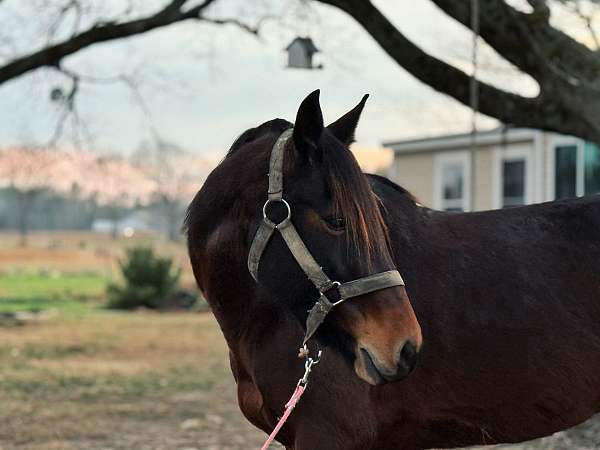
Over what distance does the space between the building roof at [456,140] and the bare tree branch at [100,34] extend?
8.79m

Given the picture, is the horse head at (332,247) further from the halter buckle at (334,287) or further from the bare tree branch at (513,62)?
the bare tree branch at (513,62)

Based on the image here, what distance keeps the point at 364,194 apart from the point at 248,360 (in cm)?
85

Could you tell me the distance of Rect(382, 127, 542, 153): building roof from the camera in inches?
733

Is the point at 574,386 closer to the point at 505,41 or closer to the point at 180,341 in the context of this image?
the point at 505,41

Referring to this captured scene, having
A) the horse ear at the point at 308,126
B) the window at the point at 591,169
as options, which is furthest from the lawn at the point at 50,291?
the horse ear at the point at 308,126

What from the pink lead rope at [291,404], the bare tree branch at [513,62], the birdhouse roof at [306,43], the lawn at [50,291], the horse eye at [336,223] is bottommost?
the lawn at [50,291]


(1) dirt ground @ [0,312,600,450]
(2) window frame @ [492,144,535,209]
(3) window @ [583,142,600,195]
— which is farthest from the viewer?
(2) window frame @ [492,144,535,209]

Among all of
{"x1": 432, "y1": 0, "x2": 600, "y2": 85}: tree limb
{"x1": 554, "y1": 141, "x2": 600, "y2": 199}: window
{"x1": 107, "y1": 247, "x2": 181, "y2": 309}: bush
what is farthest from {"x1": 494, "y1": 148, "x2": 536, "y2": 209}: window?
{"x1": 432, "y1": 0, "x2": 600, "y2": 85}: tree limb

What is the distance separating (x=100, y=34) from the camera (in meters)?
10.7

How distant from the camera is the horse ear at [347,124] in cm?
301

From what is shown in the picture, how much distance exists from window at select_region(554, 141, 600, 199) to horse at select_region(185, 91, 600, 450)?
1489 cm

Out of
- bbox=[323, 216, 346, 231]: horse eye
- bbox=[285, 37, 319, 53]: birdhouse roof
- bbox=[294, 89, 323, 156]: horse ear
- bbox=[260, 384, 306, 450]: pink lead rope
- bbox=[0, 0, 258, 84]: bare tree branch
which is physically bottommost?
bbox=[260, 384, 306, 450]: pink lead rope

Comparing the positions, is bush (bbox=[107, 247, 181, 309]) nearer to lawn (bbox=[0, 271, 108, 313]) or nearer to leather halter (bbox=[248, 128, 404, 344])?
lawn (bbox=[0, 271, 108, 313])

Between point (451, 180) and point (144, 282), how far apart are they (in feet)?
30.5
